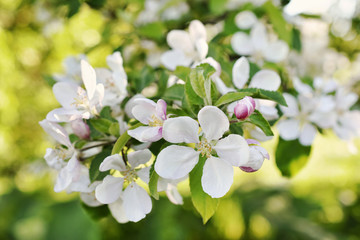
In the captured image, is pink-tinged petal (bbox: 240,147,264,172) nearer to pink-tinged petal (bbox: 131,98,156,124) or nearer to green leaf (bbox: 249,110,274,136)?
green leaf (bbox: 249,110,274,136)

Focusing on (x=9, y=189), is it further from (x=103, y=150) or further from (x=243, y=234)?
(x=103, y=150)

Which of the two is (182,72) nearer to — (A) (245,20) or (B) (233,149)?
(B) (233,149)

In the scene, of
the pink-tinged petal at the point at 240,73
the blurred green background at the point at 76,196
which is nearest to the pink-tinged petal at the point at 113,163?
the pink-tinged petal at the point at 240,73

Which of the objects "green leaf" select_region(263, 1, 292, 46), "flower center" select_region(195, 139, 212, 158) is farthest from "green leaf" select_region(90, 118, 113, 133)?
"green leaf" select_region(263, 1, 292, 46)

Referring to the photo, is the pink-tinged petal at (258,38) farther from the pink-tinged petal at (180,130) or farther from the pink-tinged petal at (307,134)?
the pink-tinged petal at (180,130)

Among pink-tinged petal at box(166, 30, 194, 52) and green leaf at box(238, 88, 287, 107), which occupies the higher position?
green leaf at box(238, 88, 287, 107)

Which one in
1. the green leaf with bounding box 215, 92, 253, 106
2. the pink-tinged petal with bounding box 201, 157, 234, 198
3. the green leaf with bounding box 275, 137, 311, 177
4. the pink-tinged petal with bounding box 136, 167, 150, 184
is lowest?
the green leaf with bounding box 275, 137, 311, 177
